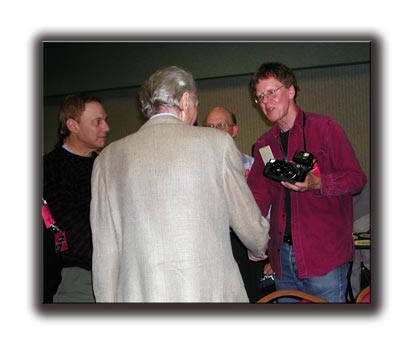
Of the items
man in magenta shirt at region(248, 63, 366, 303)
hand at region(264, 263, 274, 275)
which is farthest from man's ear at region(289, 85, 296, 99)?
hand at region(264, 263, 274, 275)

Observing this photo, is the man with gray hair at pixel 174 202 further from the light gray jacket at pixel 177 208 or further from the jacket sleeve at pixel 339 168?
the jacket sleeve at pixel 339 168

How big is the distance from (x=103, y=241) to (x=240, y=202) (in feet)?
1.51

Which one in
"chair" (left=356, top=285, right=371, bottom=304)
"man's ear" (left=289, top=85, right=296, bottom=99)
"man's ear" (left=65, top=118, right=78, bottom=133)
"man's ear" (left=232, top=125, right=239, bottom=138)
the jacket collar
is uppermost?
"man's ear" (left=289, top=85, right=296, bottom=99)

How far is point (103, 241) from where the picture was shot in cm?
152

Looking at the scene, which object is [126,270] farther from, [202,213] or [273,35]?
[273,35]

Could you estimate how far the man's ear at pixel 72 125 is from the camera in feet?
6.57

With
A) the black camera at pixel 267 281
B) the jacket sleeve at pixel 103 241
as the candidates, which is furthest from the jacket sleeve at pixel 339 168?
the jacket sleeve at pixel 103 241

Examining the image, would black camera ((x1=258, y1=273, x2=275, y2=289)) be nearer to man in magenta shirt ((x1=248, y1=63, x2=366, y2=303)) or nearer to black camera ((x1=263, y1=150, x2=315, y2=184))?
man in magenta shirt ((x1=248, y1=63, x2=366, y2=303))

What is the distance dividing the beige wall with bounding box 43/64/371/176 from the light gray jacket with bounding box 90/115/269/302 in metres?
0.60

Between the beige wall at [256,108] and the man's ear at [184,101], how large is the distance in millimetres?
705

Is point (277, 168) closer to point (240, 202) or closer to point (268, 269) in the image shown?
point (240, 202)

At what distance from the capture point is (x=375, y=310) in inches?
68.2

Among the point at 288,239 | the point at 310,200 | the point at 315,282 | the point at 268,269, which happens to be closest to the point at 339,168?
the point at 310,200

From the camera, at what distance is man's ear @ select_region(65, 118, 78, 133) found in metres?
2.00
